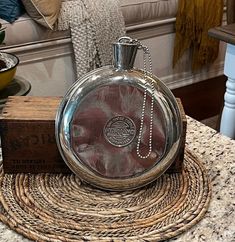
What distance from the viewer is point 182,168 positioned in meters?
0.84

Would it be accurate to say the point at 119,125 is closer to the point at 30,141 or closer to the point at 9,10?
the point at 30,141

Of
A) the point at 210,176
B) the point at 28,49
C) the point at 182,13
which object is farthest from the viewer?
the point at 182,13

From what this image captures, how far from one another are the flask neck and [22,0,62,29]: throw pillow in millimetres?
1269

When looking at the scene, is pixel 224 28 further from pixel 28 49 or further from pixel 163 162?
pixel 28 49

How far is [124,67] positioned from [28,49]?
1.37 metres

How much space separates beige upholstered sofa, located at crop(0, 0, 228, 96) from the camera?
1.98 metres

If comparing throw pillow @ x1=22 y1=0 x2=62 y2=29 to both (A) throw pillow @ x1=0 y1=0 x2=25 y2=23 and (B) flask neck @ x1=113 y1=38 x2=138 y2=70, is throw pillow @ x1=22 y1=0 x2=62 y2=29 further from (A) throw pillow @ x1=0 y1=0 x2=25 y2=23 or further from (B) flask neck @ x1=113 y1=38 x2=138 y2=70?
(B) flask neck @ x1=113 y1=38 x2=138 y2=70

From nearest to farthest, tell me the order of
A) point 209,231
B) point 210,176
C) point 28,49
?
Answer: point 209,231
point 210,176
point 28,49

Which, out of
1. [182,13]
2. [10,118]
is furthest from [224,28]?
[182,13]

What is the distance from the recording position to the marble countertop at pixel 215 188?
68 cm

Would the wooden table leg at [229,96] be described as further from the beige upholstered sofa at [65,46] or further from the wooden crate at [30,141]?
the beige upholstered sofa at [65,46]

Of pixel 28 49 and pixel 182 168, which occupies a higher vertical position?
pixel 182 168

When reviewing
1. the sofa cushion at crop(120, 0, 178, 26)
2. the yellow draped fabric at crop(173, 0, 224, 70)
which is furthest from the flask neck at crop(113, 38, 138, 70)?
the yellow draped fabric at crop(173, 0, 224, 70)

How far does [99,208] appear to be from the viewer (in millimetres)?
732
